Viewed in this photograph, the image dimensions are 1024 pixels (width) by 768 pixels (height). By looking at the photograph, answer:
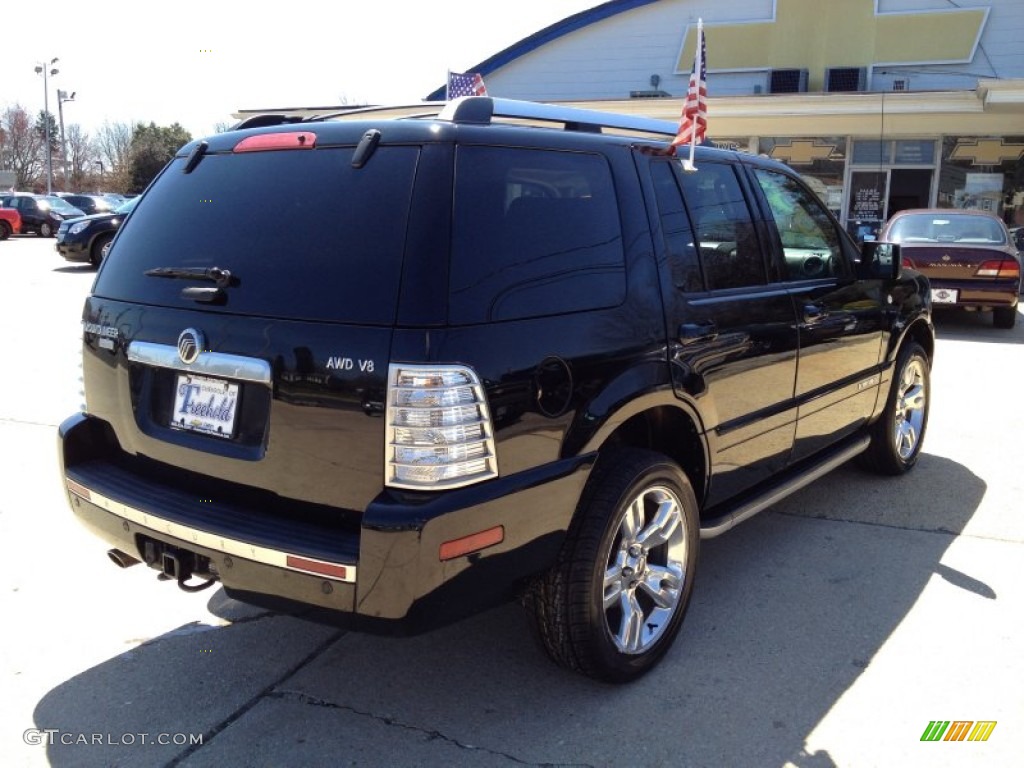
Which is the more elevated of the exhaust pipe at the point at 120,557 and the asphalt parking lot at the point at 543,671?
the exhaust pipe at the point at 120,557

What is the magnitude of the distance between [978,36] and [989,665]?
831 inches

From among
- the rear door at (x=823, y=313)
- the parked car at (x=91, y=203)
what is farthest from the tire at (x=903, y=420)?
the parked car at (x=91, y=203)

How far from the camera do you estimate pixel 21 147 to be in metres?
77.9

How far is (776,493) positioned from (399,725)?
1.98 m

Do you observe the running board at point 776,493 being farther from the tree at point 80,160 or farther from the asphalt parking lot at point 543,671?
the tree at point 80,160

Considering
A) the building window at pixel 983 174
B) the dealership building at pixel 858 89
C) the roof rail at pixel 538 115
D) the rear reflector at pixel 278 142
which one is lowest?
the rear reflector at pixel 278 142

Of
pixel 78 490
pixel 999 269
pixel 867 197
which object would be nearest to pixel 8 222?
pixel 867 197

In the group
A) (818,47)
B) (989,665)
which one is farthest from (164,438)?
(818,47)

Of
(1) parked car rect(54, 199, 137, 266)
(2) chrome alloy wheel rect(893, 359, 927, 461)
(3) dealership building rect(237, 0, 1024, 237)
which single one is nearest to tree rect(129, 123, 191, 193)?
(1) parked car rect(54, 199, 137, 266)

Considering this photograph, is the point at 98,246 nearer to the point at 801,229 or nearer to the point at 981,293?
the point at 981,293

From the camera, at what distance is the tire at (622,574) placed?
2846 mm

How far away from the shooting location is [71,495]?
317cm

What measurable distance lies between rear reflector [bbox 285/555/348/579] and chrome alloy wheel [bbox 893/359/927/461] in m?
3.99

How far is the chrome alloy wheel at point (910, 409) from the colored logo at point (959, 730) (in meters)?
2.62
